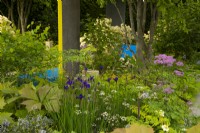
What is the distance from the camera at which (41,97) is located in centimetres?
353

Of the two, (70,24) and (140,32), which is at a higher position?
(70,24)

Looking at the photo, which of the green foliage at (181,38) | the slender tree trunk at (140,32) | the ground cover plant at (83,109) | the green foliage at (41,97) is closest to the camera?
the ground cover plant at (83,109)

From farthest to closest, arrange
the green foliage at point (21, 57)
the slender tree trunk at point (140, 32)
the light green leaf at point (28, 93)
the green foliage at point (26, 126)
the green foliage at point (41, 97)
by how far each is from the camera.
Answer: the slender tree trunk at point (140, 32), the green foliage at point (21, 57), the light green leaf at point (28, 93), the green foliage at point (41, 97), the green foliage at point (26, 126)

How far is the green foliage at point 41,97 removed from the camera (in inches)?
133

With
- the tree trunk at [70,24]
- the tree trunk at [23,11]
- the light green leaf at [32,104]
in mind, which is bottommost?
the light green leaf at [32,104]

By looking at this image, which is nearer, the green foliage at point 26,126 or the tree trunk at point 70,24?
the green foliage at point 26,126

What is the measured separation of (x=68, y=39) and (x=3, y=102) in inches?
144

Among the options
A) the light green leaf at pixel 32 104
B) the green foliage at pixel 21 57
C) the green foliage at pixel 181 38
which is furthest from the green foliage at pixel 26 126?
the green foliage at pixel 181 38

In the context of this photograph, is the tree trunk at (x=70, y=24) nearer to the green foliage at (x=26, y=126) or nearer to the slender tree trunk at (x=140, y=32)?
the slender tree trunk at (x=140, y=32)

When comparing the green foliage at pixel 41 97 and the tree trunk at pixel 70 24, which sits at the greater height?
the tree trunk at pixel 70 24

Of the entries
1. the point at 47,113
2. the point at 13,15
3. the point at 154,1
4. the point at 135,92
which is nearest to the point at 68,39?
the point at 154,1

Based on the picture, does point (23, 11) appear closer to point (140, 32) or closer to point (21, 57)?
point (140, 32)

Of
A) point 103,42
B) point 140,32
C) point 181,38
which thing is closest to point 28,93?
point 140,32

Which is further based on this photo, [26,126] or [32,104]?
[32,104]
